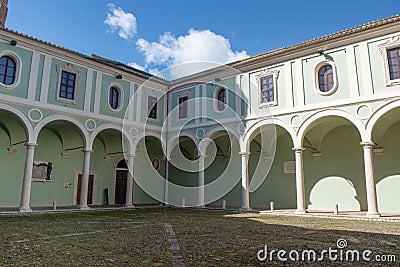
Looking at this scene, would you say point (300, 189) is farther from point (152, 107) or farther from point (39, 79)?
point (39, 79)

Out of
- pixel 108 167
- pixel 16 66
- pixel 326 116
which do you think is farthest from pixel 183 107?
pixel 16 66

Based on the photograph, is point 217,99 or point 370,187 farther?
point 217,99

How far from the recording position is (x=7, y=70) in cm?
1385

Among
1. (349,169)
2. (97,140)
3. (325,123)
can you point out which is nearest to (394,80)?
(325,123)

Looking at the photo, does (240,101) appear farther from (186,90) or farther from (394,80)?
(394,80)

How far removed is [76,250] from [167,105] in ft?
48.6

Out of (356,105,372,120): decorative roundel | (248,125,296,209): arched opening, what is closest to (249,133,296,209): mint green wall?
(248,125,296,209): arched opening

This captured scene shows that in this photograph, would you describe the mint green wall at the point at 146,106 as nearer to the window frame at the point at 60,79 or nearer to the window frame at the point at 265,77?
the window frame at the point at 60,79

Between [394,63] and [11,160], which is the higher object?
[394,63]

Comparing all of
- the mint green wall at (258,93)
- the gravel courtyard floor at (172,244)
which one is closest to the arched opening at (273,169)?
the mint green wall at (258,93)

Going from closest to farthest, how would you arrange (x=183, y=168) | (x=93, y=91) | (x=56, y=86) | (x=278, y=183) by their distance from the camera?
(x=56, y=86) → (x=93, y=91) → (x=278, y=183) → (x=183, y=168)

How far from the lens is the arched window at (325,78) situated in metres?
14.3

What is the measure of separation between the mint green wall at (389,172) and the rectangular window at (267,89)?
5.44m

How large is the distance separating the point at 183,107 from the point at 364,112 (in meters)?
10.1
